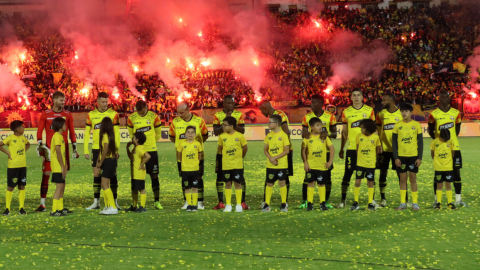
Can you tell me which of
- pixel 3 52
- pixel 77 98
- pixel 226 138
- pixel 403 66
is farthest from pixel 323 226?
pixel 3 52

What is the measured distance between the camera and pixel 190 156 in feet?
29.1

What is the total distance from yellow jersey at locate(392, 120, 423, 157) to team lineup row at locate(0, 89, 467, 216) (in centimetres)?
2

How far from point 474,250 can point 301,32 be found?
3621 cm

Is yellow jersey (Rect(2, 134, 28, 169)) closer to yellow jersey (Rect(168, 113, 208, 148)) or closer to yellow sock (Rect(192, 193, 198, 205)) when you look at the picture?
yellow jersey (Rect(168, 113, 208, 148))

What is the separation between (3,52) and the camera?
3947cm

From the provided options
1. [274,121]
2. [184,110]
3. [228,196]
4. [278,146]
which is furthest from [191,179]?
[274,121]

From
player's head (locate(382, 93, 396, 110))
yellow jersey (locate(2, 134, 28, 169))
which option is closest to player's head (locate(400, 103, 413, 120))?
player's head (locate(382, 93, 396, 110))

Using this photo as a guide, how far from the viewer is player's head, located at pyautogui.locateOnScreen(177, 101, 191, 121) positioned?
30.0ft

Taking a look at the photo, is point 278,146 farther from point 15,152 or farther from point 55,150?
point 15,152

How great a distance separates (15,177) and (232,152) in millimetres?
3860

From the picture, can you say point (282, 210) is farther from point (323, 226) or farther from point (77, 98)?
point (77, 98)

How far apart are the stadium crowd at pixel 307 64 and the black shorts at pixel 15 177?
2402 cm

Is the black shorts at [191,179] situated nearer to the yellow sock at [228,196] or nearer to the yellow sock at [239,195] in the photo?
the yellow sock at [228,196]

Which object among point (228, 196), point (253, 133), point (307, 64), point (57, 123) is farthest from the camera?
point (307, 64)
